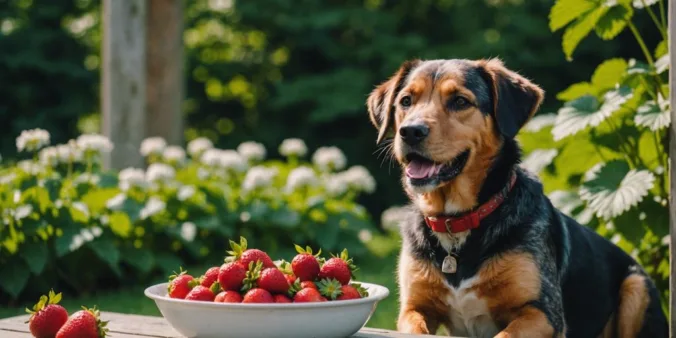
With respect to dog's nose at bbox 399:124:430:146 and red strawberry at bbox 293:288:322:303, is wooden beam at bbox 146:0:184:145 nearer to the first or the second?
dog's nose at bbox 399:124:430:146

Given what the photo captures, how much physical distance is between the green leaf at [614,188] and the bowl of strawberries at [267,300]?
210 centimetres

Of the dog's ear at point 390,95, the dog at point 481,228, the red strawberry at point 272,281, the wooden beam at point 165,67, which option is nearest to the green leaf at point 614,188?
the dog at point 481,228

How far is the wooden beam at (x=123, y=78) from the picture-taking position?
8367 millimetres

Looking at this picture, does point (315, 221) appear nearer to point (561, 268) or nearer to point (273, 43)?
point (561, 268)

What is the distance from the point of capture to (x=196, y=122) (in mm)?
15719

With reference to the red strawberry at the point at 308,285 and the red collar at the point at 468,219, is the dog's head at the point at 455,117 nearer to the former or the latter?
the red collar at the point at 468,219

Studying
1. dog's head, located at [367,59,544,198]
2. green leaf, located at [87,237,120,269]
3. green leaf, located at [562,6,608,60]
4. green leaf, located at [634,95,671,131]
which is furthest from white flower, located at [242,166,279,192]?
dog's head, located at [367,59,544,198]

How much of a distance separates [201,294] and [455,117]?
1445 millimetres

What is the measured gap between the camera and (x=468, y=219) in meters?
3.78

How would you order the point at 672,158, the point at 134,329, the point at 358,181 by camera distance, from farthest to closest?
the point at 358,181
the point at 672,158
the point at 134,329

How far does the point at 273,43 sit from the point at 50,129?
3.99 m

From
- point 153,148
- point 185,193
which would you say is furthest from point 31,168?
point 153,148

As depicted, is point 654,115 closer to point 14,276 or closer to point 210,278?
point 210,278

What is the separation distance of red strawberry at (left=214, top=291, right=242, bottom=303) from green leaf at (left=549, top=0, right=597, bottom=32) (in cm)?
280
